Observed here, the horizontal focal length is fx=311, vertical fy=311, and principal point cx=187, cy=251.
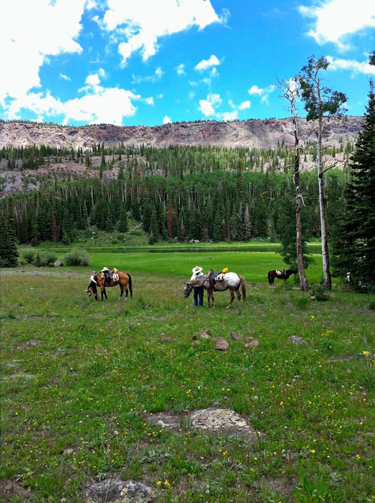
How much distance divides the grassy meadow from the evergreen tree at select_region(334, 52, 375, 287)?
10365 millimetres

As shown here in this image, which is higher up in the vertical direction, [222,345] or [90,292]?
[222,345]

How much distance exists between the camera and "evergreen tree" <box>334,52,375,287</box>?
25.1 m

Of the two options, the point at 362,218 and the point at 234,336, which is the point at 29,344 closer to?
the point at 234,336

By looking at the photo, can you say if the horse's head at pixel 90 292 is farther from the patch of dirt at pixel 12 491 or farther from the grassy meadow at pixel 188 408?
the patch of dirt at pixel 12 491

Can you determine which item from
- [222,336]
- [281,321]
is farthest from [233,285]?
[222,336]

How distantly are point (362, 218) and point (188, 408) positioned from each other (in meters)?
23.1

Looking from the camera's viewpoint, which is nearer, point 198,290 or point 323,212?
point 198,290

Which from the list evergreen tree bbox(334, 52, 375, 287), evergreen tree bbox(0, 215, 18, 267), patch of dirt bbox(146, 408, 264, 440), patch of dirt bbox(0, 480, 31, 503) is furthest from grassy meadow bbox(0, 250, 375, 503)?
evergreen tree bbox(0, 215, 18, 267)

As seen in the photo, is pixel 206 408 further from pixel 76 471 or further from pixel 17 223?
pixel 17 223

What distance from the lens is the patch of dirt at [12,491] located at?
5815 millimetres

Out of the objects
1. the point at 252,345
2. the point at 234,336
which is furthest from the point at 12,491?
the point at 234,336

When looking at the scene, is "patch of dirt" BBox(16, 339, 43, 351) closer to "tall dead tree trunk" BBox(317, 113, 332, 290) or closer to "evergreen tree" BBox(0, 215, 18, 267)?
"tall dead tree trunk" BBox(317, 113, 332, 290)

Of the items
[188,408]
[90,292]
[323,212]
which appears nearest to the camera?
[188,408]

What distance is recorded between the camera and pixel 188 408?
28.6 feet
